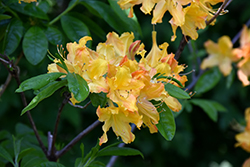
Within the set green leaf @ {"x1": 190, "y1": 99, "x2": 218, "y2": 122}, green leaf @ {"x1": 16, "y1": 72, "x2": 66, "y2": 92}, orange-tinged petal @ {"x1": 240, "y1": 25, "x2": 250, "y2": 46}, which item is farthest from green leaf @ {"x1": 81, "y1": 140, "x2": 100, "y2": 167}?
orange-tinged petal @ {"x1": 240, "y1": 25, "x2": 250, "y2": 46}

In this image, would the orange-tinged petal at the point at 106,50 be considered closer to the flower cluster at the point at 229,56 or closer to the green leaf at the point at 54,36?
the green leaf at the point at 54,36

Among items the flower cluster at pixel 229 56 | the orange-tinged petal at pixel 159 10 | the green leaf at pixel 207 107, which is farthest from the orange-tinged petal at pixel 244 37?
the orange-tinged petal at pixel 159 10

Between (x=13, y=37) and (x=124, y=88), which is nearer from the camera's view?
(x=124, y=88)

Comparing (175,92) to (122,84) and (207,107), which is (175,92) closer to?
(122,84)

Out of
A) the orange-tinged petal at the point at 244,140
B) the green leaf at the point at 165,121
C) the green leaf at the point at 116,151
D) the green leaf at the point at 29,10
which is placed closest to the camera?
the green leaf at the point at 165,121

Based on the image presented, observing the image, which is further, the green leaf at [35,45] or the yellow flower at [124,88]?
the green leaf at [35,45]

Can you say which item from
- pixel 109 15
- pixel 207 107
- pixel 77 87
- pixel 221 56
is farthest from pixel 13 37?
pixel 221 56

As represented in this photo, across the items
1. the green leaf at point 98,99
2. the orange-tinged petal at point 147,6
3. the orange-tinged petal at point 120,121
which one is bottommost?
the orange-tinged petal at point 120,121
